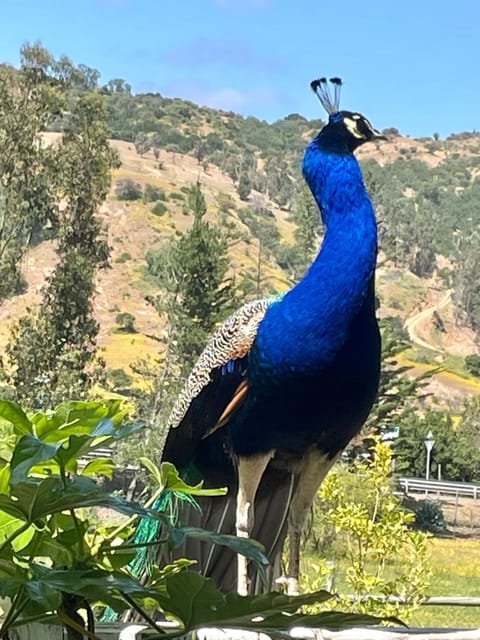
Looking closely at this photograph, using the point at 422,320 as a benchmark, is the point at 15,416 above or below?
below

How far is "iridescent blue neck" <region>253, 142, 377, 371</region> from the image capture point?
64.1 inches

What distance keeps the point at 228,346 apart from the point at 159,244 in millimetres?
27900

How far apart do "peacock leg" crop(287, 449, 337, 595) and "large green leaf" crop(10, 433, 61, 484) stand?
139cm

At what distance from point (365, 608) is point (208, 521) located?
25.0 inches

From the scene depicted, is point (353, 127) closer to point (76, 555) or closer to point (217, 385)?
point (217, 385)

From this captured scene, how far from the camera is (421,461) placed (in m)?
16.7

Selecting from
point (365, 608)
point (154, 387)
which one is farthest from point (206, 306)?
point (365, 608)

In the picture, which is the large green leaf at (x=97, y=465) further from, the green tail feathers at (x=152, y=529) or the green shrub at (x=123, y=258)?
the green shrub at (x=123, y=258)

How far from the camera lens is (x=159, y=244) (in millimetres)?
29484

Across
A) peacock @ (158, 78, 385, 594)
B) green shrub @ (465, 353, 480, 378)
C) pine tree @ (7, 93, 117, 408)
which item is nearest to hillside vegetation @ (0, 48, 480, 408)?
green shrub @ (465, 353, 480, 378)

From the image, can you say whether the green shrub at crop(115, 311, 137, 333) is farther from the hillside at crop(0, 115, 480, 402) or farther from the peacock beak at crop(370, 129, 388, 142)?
the peacock beak at crop(370, 129, 388, 142)

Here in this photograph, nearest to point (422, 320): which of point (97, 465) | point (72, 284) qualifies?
point (72, 284)

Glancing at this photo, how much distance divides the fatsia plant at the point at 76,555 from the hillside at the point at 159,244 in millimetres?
19691

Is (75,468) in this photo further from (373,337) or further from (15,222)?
(15,222)
